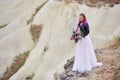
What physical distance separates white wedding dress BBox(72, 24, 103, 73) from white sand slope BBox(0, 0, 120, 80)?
1014cm

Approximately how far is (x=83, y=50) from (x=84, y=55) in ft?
0.69

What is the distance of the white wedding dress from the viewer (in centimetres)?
1549

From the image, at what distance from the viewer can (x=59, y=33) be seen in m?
31.5

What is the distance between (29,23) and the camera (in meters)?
36.8

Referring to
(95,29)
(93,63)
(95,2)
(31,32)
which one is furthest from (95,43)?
(93,63)

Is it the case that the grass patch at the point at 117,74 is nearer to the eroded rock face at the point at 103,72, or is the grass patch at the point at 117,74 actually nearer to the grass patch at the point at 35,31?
the eroded rock face at the point at 103,72

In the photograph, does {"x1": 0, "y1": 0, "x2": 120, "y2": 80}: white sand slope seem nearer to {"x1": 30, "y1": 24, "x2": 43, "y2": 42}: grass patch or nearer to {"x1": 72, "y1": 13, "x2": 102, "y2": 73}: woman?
{"x1": 30, "y1": 24, "x2": 43, "y2": 42}: grass patch

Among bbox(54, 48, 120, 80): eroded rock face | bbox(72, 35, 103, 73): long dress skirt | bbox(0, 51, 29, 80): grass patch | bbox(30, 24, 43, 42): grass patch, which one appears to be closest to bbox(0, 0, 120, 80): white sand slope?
bbox(30, 24, 43, 42): grass patch

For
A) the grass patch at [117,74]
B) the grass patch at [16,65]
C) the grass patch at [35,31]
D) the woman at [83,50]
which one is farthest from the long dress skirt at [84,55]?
the grass patch at [35,31]

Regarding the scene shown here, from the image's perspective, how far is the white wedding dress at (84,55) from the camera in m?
15.5

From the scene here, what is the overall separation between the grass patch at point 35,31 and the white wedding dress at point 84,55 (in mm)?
17940

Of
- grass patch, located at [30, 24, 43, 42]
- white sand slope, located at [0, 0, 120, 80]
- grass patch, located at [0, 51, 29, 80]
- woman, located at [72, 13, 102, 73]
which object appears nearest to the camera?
woman, located at [72, 13, 102, 73]

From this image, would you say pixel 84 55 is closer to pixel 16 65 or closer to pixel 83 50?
pixel 83 50

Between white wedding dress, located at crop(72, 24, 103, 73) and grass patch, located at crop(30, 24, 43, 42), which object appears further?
grass patch, located at crop(30, 24, 43, 42)
